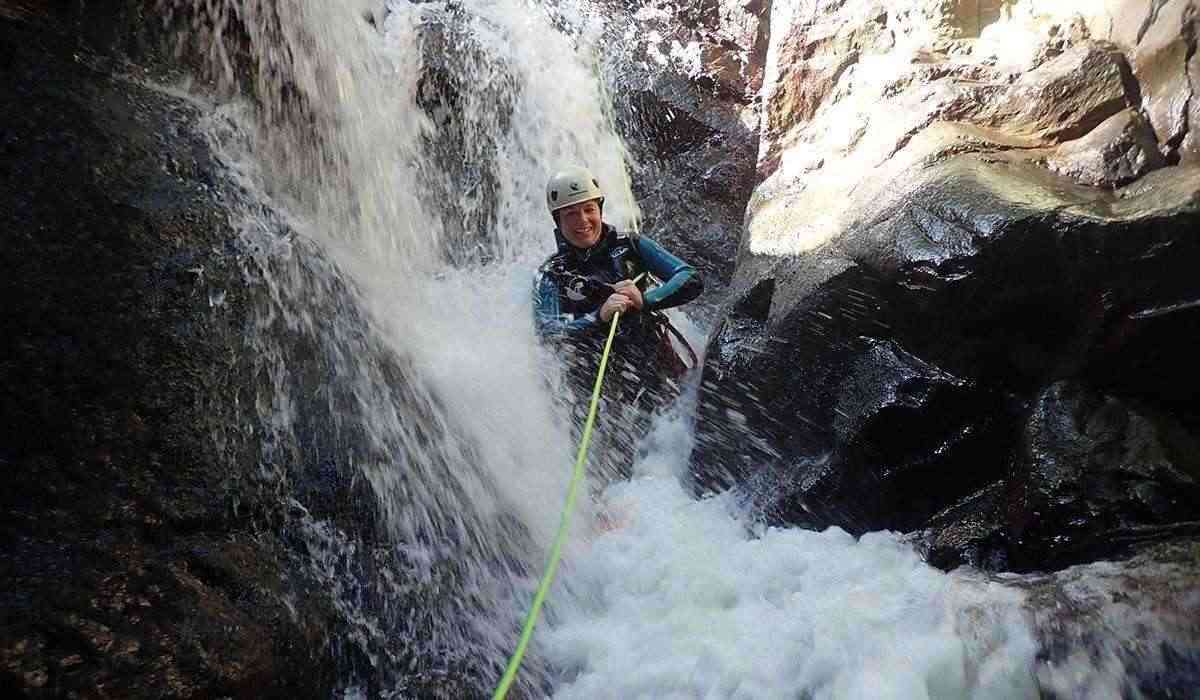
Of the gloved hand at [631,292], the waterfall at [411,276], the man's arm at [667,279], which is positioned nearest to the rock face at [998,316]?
the man's arm at [667,279]

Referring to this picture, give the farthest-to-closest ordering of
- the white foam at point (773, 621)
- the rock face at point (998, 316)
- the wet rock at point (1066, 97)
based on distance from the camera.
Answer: the wet rock at point (1066, 97), the rock face at point (998, 316), the white foam at point (773, 621)

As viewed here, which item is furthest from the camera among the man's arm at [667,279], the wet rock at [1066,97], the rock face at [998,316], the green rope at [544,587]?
the man's arm at [667,279]

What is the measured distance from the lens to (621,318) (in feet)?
14.3

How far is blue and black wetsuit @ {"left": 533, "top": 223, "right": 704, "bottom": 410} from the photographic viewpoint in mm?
4312

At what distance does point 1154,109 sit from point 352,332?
4326 millimetres

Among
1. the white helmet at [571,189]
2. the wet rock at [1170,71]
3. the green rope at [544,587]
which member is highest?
the white helmet at [571,189]

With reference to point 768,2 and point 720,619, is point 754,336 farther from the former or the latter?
point 768,2

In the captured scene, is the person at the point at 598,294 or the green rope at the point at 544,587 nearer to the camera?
the green rope at the point at 544,587

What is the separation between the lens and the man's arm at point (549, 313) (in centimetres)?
429

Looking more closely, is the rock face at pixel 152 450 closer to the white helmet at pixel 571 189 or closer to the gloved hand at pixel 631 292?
the gloved hand at pixel 631 292

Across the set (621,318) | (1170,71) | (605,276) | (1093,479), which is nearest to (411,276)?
(605,276)

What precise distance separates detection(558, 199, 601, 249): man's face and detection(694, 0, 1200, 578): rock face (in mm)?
1087

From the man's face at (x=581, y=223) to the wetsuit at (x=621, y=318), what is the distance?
1.8 inches

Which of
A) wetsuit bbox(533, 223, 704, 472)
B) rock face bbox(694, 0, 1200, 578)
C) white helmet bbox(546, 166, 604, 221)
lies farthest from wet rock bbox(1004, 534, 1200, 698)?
white helmet bbox(546, 166, 604, 221)
